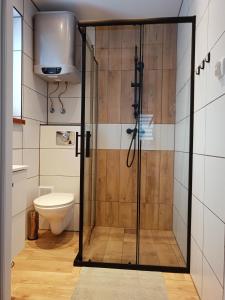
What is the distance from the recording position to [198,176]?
187 centimetres

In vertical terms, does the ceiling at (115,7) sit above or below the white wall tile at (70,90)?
above

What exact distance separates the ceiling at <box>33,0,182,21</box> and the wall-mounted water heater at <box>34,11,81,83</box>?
0.11 meters

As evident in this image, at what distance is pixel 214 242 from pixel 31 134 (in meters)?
2.13

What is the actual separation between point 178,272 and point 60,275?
0.96 metres

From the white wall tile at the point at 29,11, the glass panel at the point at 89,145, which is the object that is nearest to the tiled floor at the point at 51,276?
the glass panel at the point at 89,145

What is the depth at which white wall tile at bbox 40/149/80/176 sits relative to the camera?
2.97 m

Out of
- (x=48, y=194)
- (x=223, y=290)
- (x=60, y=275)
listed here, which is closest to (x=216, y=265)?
(x=223, y=290)

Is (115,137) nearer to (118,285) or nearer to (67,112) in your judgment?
(67,112)

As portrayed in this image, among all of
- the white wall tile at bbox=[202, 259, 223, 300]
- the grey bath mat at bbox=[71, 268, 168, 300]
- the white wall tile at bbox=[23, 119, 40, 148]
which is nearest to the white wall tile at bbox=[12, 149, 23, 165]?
the white wall tile at bbox=[23, 119, 40, 148]

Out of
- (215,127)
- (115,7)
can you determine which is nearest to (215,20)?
(215,127)

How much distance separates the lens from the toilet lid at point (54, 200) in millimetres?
2400

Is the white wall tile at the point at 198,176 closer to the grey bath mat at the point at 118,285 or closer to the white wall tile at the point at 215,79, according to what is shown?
the white wall tile at the point at 215,79

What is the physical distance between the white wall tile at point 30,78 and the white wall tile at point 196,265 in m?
2.22

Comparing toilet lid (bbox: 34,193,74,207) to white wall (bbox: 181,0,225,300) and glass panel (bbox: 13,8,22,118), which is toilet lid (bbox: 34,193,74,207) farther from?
white wall (bbox: 181,0,225,300)
